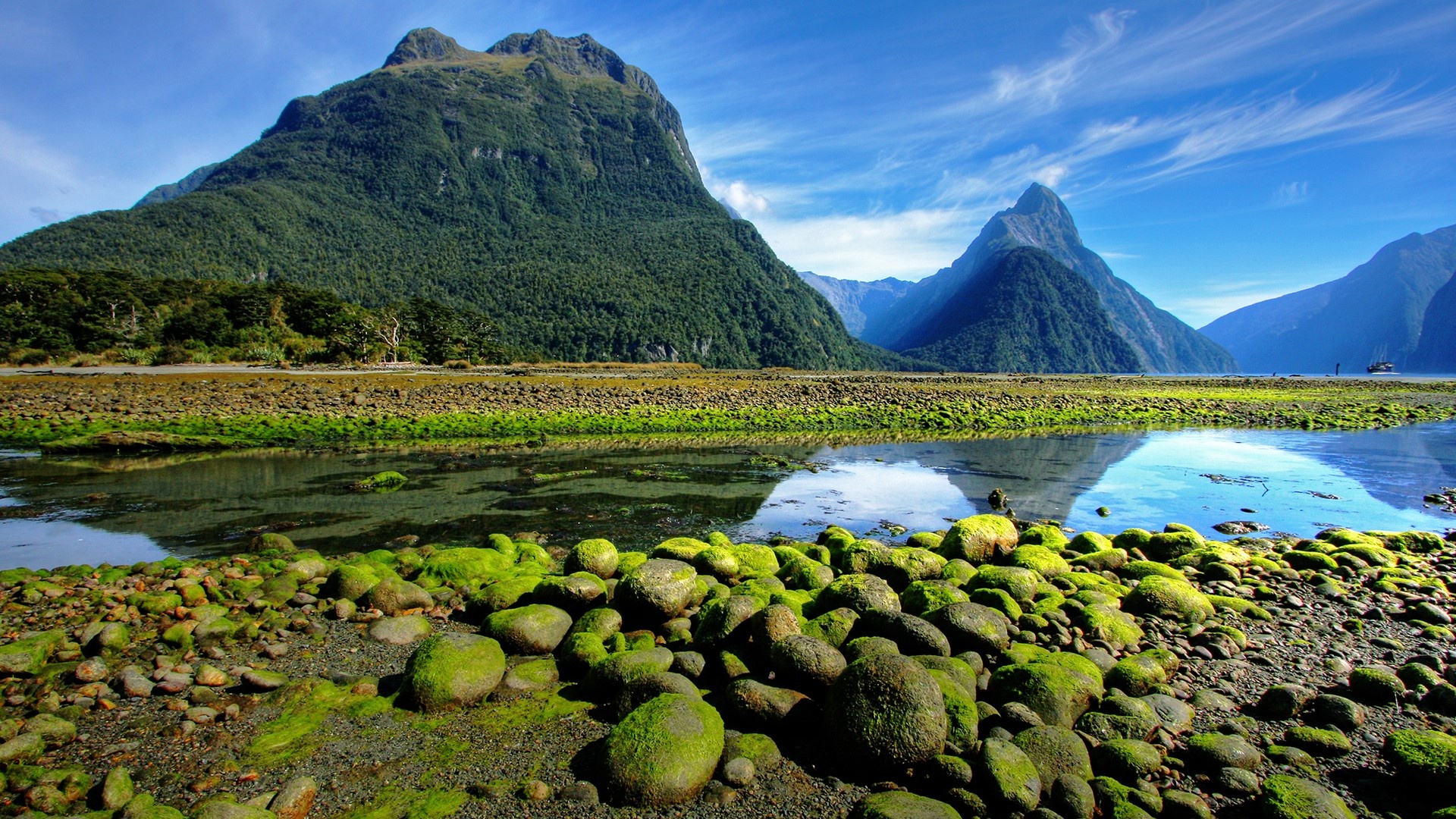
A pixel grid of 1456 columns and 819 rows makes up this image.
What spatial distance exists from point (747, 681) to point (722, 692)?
43 cm

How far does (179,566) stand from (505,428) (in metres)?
18.7

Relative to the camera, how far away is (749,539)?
12.1 meters

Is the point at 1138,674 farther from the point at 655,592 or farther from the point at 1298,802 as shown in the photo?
the point at 655,592

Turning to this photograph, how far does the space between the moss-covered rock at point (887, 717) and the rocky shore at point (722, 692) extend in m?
0.02

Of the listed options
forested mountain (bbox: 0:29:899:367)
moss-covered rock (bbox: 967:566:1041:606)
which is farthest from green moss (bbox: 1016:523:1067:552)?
forested mountain (bbox: 0:29:899:367)

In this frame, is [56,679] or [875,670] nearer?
[875,670]

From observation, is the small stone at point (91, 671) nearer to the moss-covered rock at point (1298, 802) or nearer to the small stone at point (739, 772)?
the small stone at point (739, 772)

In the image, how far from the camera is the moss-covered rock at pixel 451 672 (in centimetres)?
552

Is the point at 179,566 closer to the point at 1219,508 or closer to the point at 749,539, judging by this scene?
the point at 749,539

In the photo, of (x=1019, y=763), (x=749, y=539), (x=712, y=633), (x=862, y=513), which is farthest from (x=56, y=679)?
(x=862, y=513)

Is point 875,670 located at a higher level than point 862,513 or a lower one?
higher

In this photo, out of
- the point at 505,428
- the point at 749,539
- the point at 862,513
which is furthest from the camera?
the point at 505,428

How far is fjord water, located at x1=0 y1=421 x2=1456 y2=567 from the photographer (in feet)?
40.8

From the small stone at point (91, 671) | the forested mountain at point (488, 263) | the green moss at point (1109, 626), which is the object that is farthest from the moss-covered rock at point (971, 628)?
the forested mountain at point (488, 263)
